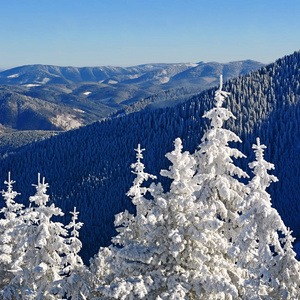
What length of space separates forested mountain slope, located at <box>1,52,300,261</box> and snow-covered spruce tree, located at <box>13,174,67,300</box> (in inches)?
3700

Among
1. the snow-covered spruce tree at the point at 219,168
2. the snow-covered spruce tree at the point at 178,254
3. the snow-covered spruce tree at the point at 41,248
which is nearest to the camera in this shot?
the snow-covered spruce tree at the point at 178,254

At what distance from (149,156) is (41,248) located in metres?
148

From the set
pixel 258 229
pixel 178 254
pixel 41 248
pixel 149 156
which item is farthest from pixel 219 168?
pixel 149 156

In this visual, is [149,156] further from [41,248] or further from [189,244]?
[189,244]

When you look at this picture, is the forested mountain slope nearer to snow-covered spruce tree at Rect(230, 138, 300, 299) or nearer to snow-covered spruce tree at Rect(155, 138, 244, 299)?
snow-covered spruce tree at Rect(155, 138, 244, 299)

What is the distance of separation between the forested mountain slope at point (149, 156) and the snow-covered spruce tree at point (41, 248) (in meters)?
94.0

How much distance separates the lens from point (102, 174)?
171 metres

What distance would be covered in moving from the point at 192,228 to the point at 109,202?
425ft

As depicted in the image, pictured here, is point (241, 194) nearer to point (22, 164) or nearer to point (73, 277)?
point (73, 277)

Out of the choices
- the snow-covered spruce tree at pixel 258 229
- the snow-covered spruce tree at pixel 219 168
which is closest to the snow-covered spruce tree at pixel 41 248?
the snow-covered spruce tree at pixel 219 168

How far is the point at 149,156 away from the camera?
17112 cm

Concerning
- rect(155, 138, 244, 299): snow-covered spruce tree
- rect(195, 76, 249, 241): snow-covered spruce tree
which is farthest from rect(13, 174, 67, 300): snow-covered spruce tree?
rect(195, 76, 249, 241): snow-covered spruce tree

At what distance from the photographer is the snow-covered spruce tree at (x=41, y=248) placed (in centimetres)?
2277

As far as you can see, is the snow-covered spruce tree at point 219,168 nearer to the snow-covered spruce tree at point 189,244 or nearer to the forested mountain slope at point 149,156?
the snow-covered spruce tree at point 189,244
